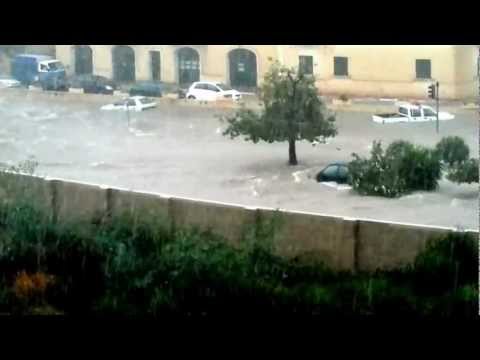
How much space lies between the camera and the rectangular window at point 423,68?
405cm

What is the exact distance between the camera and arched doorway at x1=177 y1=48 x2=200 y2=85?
13.7 ft

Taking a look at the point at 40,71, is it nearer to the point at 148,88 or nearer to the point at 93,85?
the point at 93,85

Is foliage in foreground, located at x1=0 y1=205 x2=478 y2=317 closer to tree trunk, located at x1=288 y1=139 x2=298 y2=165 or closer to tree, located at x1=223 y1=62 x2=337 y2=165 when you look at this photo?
tree trunk, located at x1=288 y1=139 x2=298 y2=165

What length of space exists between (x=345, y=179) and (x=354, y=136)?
201 millimetres

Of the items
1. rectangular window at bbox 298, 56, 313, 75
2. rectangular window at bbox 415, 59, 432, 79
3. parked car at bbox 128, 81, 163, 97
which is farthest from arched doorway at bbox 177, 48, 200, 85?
rectangular window at bbox 415, 59, 432, 79

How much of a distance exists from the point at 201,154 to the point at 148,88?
41 centimetres

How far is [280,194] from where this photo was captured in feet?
13.7

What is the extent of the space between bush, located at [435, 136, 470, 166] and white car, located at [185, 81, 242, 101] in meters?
1.02

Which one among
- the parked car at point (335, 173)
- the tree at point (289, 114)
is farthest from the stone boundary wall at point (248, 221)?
the tree at point (289, 114)

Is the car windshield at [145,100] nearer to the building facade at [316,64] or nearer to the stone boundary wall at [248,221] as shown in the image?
the building facade at [316,64]

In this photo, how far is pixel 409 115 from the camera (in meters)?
4.18

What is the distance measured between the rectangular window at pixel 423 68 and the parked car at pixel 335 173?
0.53 metres

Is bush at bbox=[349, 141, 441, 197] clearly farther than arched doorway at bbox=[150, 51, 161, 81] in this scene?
No

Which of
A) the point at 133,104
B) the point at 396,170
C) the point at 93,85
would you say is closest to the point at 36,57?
the point at 93,85
